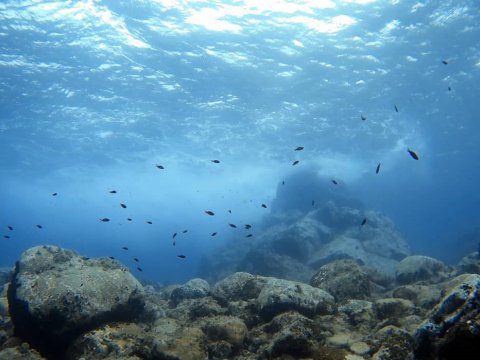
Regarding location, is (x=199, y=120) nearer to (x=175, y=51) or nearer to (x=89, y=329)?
(x=175, y=51)

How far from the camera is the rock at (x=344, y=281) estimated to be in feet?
34.8

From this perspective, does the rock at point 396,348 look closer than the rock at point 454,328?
No

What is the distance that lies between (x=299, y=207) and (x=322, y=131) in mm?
9872

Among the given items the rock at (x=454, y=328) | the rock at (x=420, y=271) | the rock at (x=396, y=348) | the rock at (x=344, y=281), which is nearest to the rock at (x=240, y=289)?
the rock at (x=344, y=281)

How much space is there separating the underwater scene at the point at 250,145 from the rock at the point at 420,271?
6 cm

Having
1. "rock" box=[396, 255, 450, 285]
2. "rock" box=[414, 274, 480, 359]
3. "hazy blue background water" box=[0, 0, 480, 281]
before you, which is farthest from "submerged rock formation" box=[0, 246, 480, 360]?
"hazy blue background water" box=[0, 0, 480, 281]

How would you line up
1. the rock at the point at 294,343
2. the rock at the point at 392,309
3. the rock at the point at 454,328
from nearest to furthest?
the rock at the point at 454,328 < the rock at the point at 294,343 < the rock at the point at 392,309

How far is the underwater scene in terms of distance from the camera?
7230 millimetres

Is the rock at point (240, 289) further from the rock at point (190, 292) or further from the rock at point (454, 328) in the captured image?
the rock at point (454, 328)

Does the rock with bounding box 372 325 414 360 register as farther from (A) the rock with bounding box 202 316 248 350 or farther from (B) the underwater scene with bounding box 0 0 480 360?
(A) the rock with bounding box 202 316 248 350

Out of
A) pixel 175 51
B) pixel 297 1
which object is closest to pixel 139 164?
pixel 175 51

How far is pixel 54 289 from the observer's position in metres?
7.68

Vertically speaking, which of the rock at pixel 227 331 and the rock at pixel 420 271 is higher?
the rock at pixel 227 331

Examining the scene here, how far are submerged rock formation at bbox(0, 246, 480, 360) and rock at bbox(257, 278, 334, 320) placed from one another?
0.9 inches
